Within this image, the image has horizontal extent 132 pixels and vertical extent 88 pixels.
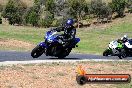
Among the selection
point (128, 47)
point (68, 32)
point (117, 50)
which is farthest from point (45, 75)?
point (128, 47)

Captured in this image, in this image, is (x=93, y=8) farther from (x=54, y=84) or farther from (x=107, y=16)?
(x=54, y=84)

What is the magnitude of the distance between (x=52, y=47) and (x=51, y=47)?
8cm

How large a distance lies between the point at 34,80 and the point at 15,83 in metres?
0.95

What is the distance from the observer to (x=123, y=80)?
783 centimetres

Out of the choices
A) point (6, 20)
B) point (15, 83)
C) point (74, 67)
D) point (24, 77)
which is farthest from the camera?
point (6, 20)

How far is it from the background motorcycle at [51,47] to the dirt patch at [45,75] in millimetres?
2881

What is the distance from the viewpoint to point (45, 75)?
576 inches

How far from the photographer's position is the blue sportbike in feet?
66.8

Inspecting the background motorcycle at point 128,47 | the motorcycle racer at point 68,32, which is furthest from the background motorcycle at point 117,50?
the motorcycle racer at point 68,32

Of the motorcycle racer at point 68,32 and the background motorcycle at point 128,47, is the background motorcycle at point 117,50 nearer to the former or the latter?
the background motorcycle at point 128,47

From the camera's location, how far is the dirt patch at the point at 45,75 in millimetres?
13125

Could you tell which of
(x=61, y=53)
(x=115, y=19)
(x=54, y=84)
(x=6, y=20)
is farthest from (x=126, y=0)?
(x=54, y=84)

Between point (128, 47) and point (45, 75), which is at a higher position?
point (45, 75)

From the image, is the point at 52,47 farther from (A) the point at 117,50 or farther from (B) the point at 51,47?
(A) the point at 117,50
